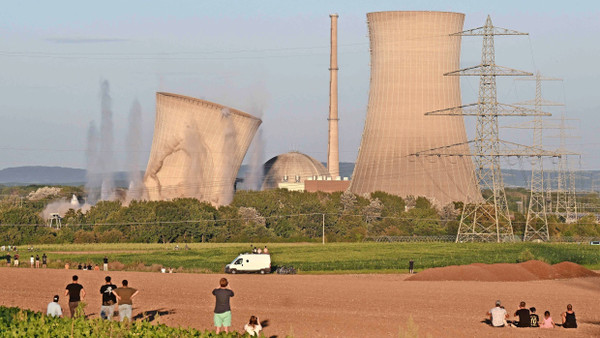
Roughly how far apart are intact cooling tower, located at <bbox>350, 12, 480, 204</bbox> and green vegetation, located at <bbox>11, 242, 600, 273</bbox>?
14.6 metres

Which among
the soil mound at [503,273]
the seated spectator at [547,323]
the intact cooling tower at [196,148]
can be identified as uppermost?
the intact cooling tower at [196,148]

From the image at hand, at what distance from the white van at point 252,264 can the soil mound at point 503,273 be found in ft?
22.6

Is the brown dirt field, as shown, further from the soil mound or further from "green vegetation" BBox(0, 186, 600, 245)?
"green vegetation" BBox(0, 186, 600, 245)

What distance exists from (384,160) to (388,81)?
7041mm

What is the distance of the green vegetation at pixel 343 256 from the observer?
165 feet

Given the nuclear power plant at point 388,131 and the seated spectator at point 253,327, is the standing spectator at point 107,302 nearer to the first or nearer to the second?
the seated spectator at point 253,327

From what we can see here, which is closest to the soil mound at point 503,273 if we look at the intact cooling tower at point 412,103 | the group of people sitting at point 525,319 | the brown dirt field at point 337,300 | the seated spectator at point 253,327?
the brown dirt field at point 337,300

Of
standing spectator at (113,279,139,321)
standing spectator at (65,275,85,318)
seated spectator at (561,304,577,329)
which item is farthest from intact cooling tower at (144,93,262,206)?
standing spectator at (113,279,139,321)

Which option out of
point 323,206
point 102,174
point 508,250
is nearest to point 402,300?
point 508,250

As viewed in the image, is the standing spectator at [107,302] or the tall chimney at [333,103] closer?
the standing spectator at [107,302]

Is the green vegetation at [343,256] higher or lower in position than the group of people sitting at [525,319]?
higher

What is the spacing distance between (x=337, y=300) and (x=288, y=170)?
359 feet

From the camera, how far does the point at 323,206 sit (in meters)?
91.3

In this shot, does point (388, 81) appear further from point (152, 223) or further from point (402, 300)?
point (402, 300)
